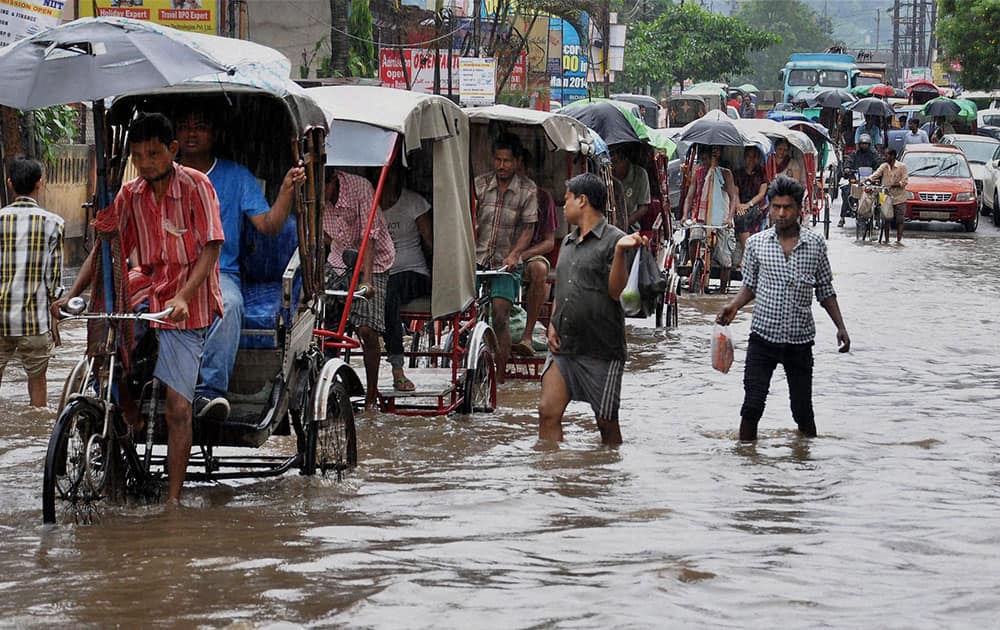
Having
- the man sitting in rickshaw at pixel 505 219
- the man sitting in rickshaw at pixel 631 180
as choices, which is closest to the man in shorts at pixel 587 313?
the man sitting in rickshaw at pixel 505 219

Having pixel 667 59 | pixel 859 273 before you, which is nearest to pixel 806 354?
pixel 859 273

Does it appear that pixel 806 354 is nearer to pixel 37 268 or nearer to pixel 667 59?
pixel 37 268

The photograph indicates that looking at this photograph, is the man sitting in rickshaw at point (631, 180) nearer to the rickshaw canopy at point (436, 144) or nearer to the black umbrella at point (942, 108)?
the rickshaw canopy at point (436, 144)

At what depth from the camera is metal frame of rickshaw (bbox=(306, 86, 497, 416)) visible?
9.07 meters

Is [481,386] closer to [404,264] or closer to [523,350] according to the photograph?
[404,264]

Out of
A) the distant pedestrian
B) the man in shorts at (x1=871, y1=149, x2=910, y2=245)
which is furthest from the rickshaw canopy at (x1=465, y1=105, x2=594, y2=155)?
the man in shorts at (x1=871, y1=149, x2=910, y2=245)

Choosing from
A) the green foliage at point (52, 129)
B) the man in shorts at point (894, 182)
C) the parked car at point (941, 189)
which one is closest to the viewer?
the green foliage at point (52, 129)

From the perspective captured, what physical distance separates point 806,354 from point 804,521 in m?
1.86

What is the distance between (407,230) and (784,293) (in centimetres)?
281

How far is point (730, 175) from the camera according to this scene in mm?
17625

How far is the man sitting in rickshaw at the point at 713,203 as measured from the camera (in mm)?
17500

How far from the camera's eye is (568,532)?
6.68 metres

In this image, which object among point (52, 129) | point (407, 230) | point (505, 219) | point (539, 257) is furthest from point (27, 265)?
point (52, 129)

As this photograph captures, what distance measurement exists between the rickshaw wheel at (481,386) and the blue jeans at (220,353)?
10.2 ft
